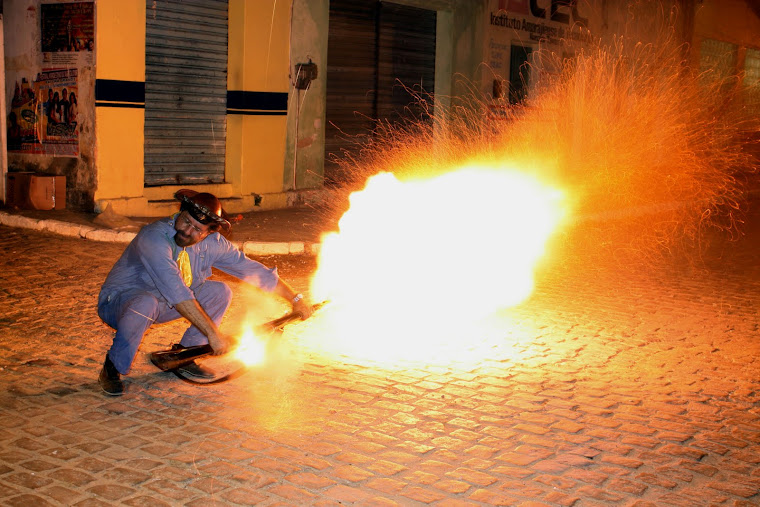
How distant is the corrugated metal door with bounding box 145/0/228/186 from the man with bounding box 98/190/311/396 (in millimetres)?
7342

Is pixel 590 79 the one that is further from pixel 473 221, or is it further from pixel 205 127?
pixel 205 127

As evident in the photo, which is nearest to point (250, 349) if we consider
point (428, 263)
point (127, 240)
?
point (428, 263)

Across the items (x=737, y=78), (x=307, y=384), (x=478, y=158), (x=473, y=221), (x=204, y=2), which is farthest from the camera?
(x=737, y=78)

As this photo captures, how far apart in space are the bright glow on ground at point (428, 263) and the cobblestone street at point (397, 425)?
2.03 ft

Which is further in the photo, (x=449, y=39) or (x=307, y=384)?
(x=449, y=39)

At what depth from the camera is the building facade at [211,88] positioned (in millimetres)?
11555

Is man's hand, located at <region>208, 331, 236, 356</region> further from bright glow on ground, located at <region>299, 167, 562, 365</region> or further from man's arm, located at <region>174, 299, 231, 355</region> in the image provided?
bright glow on ground, located at <region>299, 167, 562, 365</region>

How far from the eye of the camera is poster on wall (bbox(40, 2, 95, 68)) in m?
11.3

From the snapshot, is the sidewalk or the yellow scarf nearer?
the yellow scarf

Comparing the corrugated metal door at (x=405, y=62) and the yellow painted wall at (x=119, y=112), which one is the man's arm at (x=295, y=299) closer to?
the yellow painted wall at (x=119, y=112)

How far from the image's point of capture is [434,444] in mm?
4543

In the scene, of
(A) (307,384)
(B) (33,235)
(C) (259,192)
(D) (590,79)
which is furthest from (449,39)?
(A) (307,384)

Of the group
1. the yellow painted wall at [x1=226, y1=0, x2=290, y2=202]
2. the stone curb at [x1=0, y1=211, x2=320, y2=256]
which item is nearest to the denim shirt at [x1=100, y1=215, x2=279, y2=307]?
the stone curb at [x1=0, y1=211, x2=320, y2=256]

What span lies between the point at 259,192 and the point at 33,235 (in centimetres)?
410
